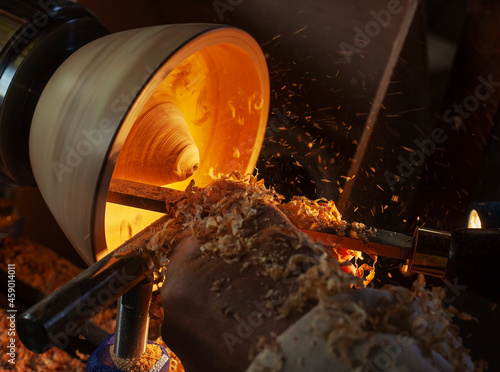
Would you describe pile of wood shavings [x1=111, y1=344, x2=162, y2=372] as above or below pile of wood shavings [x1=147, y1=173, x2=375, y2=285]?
below

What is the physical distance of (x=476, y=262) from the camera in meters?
0.80

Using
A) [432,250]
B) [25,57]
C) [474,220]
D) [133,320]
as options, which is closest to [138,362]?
[133,320]

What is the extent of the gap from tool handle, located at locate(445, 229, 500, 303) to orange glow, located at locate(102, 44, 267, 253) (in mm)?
650

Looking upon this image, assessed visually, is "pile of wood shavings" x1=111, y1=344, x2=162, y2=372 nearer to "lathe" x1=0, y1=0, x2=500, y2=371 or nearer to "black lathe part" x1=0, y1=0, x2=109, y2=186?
"lathe" x1=0, y1=0, x2=500, y2=371

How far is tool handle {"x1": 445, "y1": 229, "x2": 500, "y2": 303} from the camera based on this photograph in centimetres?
78

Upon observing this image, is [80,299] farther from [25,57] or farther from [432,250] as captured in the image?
[25,57]

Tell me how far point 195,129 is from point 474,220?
0.86 meters

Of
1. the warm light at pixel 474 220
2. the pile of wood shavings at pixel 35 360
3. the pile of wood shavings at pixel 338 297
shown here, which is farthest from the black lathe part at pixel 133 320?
the warm light at pixel 474 220

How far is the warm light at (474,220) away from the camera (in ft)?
3.92

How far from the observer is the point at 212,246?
2.42 feet

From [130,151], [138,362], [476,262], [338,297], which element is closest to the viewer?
[338,297]

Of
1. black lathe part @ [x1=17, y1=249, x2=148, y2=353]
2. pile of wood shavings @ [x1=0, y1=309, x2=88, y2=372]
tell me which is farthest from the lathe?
pile of wood shavings @ [x1=0, y1=309, x2=88, y2=372]

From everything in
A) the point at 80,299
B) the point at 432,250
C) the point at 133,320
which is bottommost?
the point at 133,320

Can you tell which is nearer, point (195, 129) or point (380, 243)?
point (380, 243)
